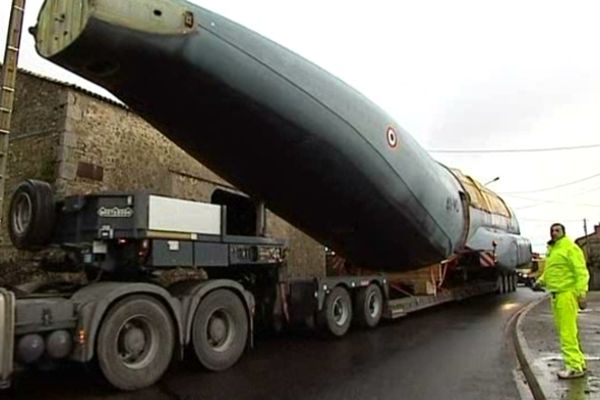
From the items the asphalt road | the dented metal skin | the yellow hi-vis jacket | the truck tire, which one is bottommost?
the asphalt road

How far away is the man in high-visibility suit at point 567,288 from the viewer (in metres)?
6.42

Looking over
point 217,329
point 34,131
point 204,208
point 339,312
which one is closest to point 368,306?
point 339,312

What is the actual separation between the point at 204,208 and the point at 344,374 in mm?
2706

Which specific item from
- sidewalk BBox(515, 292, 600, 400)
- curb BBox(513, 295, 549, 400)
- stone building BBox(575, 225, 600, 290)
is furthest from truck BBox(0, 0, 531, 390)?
stone building BBox(575, 225, 600, 290)

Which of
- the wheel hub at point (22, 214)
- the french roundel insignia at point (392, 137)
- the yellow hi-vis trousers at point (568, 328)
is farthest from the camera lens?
the french roundel insignia at point (392, 137)

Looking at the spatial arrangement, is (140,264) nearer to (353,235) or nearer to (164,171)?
(353,235)

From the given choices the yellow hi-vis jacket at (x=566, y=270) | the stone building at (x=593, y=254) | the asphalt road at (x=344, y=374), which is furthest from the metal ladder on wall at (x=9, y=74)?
the stone building at (x=593, y=254)

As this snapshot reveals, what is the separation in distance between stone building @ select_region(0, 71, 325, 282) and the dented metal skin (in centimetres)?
220

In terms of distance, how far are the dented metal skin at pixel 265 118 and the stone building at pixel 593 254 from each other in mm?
24896

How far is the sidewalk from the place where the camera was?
226 inches

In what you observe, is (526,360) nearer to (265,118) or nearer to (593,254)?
(265,118)

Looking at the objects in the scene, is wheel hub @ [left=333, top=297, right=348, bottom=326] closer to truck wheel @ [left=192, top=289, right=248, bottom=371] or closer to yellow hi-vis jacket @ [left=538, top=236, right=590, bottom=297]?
truck wheel @ [left=192, top=289, right=248, bottom=371]

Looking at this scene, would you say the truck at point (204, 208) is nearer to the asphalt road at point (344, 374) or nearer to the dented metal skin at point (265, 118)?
the dented metal skin at point (265, 118)

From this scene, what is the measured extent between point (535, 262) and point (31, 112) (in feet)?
71.9
